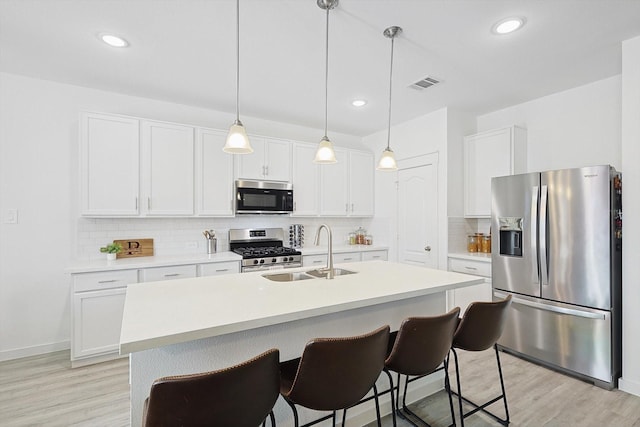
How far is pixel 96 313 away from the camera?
2.91 m

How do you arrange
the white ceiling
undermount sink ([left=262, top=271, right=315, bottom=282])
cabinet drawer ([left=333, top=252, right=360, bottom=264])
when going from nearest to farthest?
the white ceiling
undermount sink ([left=262, top=271, right=315, bottom=282])
cabinet drawer ([left=333, top=252, right=360, bottom=264])

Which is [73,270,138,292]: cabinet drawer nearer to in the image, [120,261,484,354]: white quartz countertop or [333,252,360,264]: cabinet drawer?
[120,261,484,354]: white quartz countertop

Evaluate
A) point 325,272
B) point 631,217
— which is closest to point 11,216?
point 325,272

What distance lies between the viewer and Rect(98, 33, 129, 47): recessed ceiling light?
235 centimetres

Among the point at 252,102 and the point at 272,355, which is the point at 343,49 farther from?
the point at 272,355

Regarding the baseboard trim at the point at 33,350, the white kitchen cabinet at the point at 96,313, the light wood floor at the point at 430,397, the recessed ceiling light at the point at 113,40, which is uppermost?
the recessed ceiling light at the point at 113,40

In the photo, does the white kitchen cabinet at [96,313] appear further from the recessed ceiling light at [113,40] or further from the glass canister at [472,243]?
the glass canister at [472,243]

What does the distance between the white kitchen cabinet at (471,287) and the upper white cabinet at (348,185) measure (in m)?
1.64

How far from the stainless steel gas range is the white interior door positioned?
157cm

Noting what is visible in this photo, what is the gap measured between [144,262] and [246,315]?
7.58 ft

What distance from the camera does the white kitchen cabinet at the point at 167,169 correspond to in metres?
3.40

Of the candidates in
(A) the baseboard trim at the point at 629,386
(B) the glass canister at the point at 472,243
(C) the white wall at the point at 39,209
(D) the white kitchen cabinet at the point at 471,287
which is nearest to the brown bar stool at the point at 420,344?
(A) the baseboard trim at the point at 629,386

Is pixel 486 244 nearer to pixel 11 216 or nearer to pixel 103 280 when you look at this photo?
pixel 103 280

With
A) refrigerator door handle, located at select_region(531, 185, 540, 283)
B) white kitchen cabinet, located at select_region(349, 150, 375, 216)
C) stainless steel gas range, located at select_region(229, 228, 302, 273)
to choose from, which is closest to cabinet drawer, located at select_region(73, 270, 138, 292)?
stainless steel gas range, located at select_region(229, 228, 302, 273)
